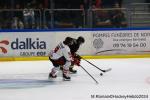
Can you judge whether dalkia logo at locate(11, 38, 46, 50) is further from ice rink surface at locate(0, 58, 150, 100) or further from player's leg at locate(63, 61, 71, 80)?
player's leg at locate(63, 61, 71, 80)

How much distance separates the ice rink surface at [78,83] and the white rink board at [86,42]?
1.32 m

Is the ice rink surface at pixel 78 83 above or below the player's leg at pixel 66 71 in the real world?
below

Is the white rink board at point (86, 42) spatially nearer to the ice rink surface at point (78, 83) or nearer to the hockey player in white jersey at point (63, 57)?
the ice rink surface at point (78, 83)

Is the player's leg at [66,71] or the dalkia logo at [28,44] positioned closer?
the player's leg at [66,71]

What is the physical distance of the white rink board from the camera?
52.6 ft

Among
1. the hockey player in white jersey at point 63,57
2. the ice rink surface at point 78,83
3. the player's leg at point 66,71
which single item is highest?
the hockey player in white jersey at point 63,57

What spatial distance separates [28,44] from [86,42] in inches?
70.5

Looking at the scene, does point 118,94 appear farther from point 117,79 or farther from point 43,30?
point 43,30

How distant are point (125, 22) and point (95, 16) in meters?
1.01

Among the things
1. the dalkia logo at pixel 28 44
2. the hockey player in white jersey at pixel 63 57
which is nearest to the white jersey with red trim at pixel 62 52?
the hockey player in white jersey at pixel 63 57

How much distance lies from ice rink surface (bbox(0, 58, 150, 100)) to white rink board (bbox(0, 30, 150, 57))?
1.32m

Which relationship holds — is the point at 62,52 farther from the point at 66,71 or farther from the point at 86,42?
the point at 86,42

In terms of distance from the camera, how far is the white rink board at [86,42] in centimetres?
1603

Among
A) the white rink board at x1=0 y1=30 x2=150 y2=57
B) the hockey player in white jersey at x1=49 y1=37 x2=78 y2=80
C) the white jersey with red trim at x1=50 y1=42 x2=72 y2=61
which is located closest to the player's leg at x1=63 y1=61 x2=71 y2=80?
the hockey player in white jersey at x1=49 y1=37 x2=78 y2=80
